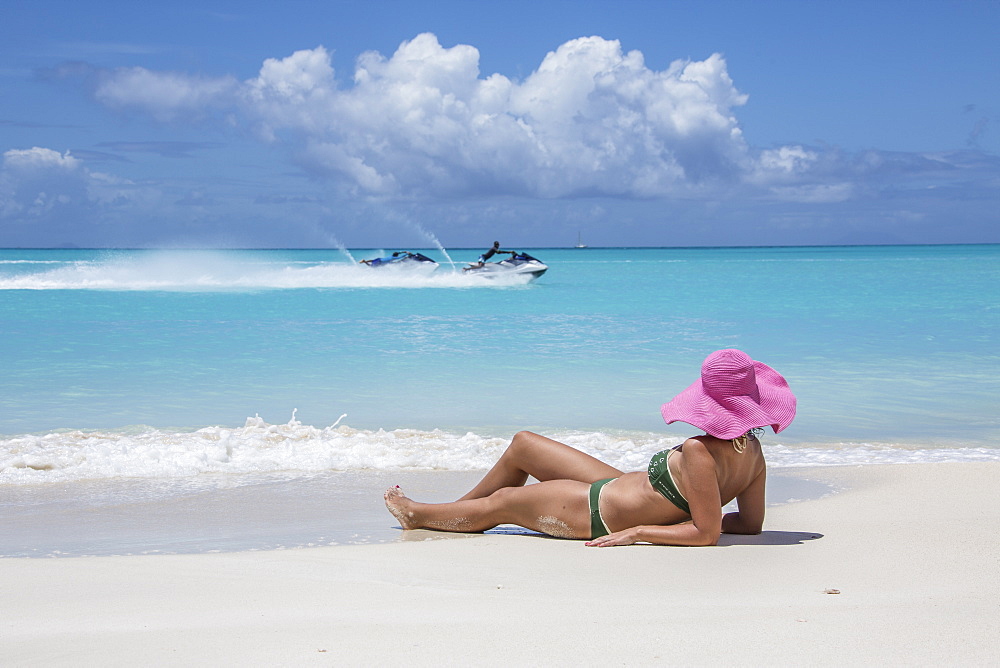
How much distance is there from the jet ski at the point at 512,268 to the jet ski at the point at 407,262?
6.40 feet

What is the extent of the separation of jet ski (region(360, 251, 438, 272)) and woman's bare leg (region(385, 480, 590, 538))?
35.6 metres

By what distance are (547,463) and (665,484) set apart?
26.6 inches

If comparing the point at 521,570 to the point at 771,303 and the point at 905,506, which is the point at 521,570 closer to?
the point at 905,506

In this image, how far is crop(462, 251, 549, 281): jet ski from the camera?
3809 cm

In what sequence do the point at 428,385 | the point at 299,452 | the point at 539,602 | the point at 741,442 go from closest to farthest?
the point at 539,602 → the point at 741,442 → the point at 299,452 → the point at 428,385

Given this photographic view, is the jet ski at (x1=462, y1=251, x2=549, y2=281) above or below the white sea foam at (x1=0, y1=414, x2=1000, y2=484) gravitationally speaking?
above

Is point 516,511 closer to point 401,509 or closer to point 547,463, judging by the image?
point 547,463

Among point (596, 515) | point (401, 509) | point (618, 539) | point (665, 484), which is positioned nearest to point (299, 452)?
point (401, 509)

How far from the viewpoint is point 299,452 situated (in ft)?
22.3

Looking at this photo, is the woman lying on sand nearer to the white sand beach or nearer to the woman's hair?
the woman's hair

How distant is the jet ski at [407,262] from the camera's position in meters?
40.5

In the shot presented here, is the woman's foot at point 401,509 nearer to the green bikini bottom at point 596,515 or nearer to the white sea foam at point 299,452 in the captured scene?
the green bikini bottom at point 596,515

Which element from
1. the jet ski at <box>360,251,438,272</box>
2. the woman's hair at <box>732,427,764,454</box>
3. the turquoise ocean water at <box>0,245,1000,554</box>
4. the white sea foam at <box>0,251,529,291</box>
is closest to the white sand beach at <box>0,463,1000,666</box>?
the woman's hair at <box>732,427,764,454</box>

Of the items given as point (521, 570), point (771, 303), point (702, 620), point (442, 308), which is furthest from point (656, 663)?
point (771, 303)
